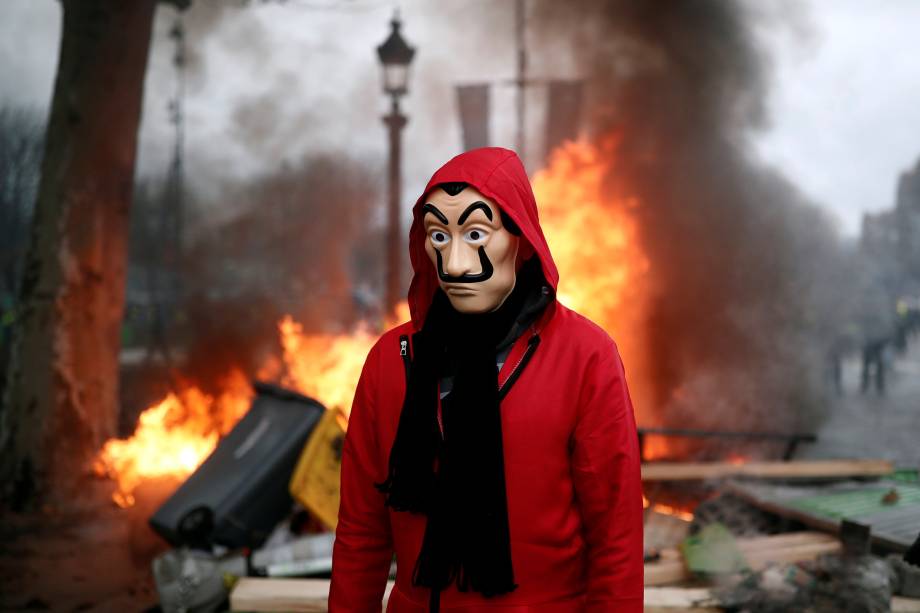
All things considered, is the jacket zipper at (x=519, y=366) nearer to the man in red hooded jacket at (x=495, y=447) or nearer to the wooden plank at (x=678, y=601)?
the man in red hooded jacket at (x=495, y=447)

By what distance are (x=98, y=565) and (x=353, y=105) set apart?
35.4 ft

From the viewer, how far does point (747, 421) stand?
29.2 feet

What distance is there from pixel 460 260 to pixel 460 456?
0.49 metres

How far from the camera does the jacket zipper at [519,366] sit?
1859 millimetres

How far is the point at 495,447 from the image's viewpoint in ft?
5.96

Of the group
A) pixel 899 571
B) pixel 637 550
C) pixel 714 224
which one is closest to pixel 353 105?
pixel 714 224

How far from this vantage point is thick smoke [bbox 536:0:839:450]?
9195 millimetres

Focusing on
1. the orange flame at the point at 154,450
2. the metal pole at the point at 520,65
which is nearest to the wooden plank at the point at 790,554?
the orange flame at the point at 154,450

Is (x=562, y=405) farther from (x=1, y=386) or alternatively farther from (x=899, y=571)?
(x=1, y=386)

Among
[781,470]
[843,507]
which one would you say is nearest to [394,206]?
[781,470]

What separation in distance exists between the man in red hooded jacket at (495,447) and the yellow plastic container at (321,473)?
2.49 meters

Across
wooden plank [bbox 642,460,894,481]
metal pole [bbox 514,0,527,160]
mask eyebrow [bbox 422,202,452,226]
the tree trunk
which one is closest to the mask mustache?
mask eyebrow [bbox 422,202,452,226]

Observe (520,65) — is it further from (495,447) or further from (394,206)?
(495,447)

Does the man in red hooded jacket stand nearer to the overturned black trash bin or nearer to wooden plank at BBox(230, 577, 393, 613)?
wooden plank at BBox(230, 577, 393, 613)
